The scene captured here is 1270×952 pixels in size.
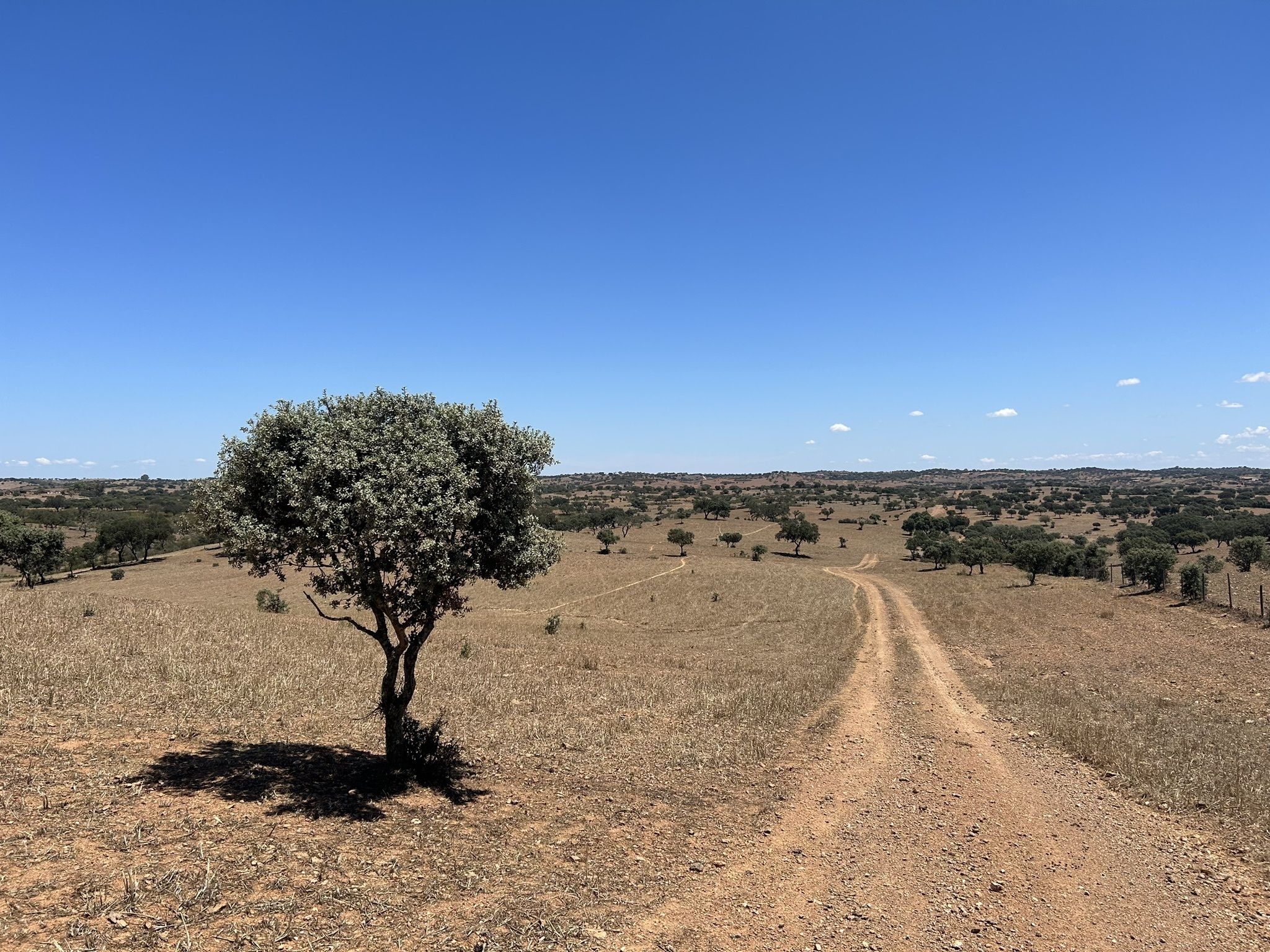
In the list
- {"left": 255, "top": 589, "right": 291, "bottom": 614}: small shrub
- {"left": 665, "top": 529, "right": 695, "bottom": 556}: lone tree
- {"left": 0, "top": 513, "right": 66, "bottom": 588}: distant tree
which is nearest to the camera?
{"left": 255, "top": 589, "right": 291, "bottom": 614}: small shrub

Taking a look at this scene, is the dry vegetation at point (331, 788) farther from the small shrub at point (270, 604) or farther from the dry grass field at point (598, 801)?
the small shrub at point (270, 604)

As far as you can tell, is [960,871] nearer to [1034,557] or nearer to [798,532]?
[1034,557]

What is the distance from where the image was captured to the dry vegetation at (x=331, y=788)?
785 centimetres

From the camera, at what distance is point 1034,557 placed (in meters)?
70.2

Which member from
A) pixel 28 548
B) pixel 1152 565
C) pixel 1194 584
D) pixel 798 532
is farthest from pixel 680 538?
pixel 28 548

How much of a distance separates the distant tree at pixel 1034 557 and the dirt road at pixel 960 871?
209 ft

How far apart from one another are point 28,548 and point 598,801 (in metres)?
85.0

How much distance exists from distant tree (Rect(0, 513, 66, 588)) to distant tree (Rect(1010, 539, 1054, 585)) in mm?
107743

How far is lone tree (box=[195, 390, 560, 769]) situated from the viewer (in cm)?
1041

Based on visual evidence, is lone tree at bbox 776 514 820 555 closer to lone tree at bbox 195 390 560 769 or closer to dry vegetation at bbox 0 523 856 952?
dry vegetation at bbox 0 523 856 952

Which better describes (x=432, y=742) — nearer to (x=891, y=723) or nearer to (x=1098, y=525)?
(x=891, y=723)

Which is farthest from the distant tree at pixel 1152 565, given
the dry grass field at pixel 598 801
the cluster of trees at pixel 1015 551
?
the dry grass field at pixel 598 801

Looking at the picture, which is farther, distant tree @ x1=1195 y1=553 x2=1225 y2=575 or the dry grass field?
distant tree @ x1=1195 y1=553 x2=1225 y2=575

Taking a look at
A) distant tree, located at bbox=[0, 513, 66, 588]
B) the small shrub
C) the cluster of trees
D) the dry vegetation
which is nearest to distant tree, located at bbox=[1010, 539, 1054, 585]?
the cluster of trees
